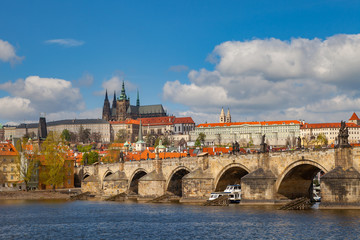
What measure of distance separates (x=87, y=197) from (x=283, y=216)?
4261 cm

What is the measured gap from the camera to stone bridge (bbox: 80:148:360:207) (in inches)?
1702

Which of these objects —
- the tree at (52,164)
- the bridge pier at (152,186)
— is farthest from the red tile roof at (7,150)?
the bridge pier at (152,186)

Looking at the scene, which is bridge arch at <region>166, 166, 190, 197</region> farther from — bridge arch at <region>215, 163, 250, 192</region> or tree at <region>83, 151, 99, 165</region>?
tree at <region>83, 151, 99, 165</region>

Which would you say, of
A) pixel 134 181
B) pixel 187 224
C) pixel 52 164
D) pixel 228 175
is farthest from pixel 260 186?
pixel 52 164

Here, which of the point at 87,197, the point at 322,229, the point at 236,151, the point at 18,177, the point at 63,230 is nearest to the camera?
the point at 322,229

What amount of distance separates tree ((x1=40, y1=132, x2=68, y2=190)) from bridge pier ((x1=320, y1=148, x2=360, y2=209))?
52.4 meters

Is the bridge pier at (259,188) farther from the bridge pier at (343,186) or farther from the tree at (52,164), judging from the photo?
the tree at (52,164)

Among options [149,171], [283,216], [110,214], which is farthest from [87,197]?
[283,216]

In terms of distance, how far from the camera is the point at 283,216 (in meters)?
43.4

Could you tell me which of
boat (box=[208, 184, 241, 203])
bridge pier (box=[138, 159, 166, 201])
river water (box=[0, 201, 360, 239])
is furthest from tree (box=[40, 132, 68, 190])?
boat (box=[208, 184, 241, 203])

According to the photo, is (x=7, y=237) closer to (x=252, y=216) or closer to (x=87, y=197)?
(x=252, y=216)

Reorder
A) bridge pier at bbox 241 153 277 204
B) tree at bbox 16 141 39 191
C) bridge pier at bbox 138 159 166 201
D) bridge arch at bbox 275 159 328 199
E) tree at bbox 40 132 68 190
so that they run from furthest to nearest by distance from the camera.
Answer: tree at bbox 40 132 68 190 → tree at bbox 16 141 39 191 → bridge pier at bbox 138 159 166 201 → bridge pier at bbox 241 153 277 204 → bridge arch at bbox 275 159 328 199

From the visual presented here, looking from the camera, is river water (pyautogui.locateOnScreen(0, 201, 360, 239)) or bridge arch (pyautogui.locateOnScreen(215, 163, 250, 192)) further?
bridge arch (pyautogui.locateOnScreen(215, 163, 250, 192))

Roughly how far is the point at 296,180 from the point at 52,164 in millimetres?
46126
